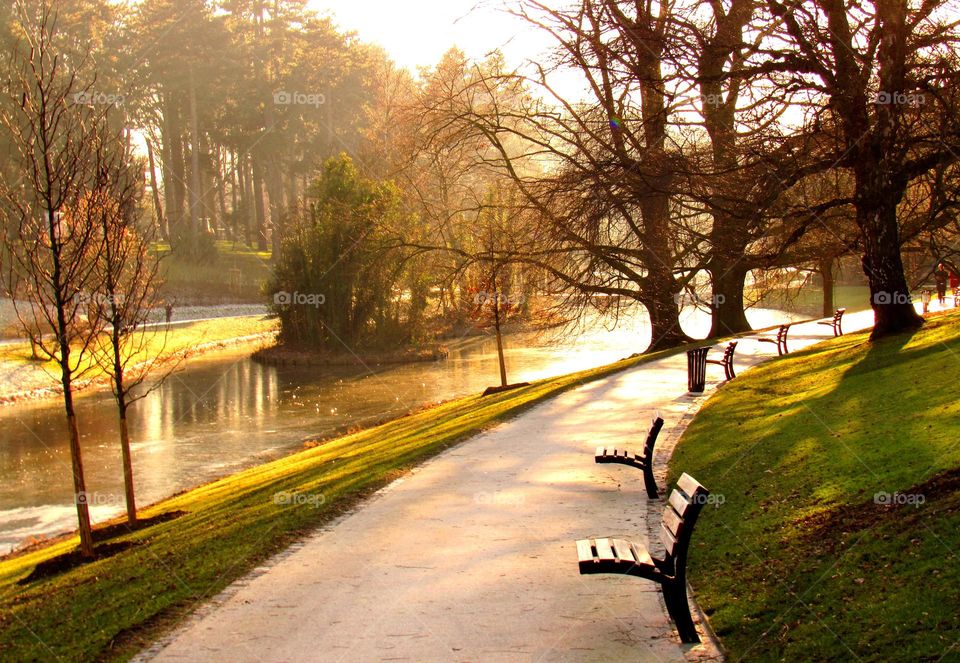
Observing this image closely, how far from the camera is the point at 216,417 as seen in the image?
30625mm

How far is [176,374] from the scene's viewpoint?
143 feet

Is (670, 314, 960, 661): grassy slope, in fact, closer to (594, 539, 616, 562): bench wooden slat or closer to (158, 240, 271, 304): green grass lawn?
(594, 539, 616, 562): bench wooden slat

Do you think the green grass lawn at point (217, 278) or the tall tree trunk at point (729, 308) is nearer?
the tall tree trunk at point (729, 308)

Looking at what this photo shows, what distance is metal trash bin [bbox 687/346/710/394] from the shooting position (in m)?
18.1

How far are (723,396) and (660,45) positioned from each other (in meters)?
6.48

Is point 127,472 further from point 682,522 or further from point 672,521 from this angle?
point 682,522

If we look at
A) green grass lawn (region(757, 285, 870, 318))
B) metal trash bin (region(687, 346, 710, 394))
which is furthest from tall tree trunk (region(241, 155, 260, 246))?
metal trash bin (region(687, 346, 710, 394))

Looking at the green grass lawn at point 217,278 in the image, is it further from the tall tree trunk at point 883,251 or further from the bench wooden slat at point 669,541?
the bench wooden slat at point 669,541

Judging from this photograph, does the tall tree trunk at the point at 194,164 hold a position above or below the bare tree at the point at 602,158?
above

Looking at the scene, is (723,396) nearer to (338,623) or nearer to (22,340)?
(338,623)

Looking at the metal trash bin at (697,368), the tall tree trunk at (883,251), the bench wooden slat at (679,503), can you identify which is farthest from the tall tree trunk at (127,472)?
the tall tree trunk at (883,251)

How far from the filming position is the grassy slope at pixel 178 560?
7543 millimetres

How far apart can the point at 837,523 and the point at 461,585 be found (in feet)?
10.8

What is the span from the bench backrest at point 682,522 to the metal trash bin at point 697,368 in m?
11.7
